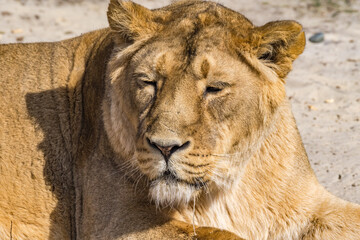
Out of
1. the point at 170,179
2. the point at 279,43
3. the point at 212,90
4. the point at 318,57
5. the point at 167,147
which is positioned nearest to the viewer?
the point at 167,147

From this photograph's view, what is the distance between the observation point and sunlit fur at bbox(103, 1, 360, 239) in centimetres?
313

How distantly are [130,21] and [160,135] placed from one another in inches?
29.7

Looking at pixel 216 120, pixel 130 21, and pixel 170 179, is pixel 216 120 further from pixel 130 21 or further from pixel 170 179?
pixel 130 21

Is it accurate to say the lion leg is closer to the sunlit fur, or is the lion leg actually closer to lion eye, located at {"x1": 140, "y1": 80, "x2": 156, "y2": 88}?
the sunlit fur

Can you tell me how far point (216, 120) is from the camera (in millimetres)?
3209

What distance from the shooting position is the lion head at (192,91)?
309cm

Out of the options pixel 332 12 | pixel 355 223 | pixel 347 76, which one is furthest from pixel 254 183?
pixel 332 12

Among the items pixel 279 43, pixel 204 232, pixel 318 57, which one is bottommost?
pixel 318 57

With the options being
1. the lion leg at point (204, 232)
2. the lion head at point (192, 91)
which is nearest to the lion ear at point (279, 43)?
the lion head at point (192, 91)

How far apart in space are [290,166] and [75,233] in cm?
126

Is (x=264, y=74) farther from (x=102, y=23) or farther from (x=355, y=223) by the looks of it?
(x=102, y=23)

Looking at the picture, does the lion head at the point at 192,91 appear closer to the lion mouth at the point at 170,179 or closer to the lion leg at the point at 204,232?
the lion mouth at the point at 170,179

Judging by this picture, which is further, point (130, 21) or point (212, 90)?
point (130, 21)

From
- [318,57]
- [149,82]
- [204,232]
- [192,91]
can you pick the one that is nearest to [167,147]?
[192,91]
